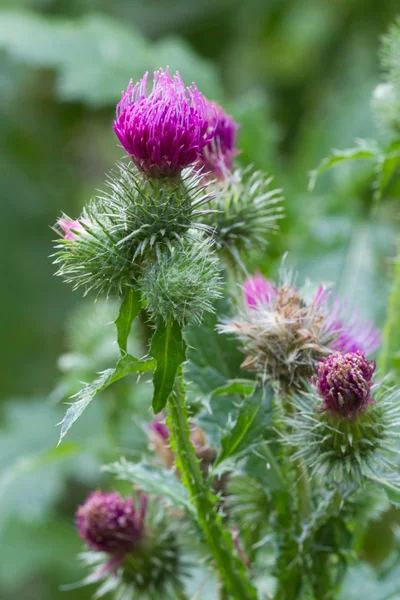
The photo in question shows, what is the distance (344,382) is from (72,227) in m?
0.66

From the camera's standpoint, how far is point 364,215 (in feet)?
13.6

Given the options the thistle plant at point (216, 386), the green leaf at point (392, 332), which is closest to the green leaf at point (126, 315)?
the thistle plant at point (216, 386)

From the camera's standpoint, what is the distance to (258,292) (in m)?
1.97

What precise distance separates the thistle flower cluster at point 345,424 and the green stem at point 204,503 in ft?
0.72

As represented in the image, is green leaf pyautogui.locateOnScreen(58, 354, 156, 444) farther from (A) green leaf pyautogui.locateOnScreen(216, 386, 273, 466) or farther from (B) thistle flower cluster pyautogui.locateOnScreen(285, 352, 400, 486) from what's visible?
(B) thistle flower cluster pyautogui.locateOnScreen(285, 352, 400, 486)

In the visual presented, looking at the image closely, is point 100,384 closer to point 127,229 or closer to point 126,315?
point 126,315

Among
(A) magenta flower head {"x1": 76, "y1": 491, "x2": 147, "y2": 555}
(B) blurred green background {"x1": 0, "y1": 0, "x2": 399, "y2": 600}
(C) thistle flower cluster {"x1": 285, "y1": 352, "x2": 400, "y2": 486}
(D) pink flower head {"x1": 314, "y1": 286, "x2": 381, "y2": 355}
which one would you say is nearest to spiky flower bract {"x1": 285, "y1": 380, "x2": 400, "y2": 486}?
(C) thistle flower cluster {"x1": 285, "y1": 352, "x2": 400, "y2": 486}

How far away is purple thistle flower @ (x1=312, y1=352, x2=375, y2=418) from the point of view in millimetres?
1674

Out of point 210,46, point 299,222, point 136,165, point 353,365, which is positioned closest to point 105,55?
point 299,222

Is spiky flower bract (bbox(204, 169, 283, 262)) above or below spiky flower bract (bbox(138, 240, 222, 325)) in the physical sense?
above

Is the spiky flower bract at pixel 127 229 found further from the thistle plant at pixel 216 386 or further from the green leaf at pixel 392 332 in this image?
the green leaf at pixel 392 332

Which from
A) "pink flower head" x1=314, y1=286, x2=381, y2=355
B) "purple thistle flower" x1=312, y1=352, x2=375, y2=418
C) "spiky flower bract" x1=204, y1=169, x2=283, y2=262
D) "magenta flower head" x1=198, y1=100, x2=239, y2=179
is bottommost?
"purple thistle flower" x1=312, y1=352, x2=375, y2=418

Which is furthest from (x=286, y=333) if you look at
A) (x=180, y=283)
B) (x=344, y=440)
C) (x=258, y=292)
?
(x=180, y=283)

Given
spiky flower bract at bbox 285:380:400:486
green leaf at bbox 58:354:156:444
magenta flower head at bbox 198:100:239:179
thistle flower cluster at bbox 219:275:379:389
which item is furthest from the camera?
magenta flower head at bbox 198:100:239:179
